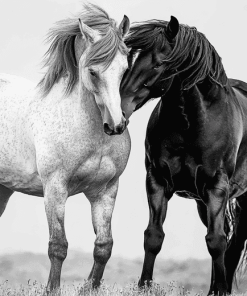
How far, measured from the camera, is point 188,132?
9.06 m

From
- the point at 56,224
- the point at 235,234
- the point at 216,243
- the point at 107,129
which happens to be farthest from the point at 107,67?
the point at 235,234

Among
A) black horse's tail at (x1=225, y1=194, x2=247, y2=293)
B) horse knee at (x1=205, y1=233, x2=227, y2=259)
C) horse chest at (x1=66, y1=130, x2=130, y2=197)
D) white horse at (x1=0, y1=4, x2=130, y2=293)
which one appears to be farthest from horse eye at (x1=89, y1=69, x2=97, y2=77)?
black horse's tail at (x1=225, y1=194, x2=247, y2=293)

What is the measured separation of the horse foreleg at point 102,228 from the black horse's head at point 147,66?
952mm

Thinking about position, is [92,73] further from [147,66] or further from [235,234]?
[235,234]

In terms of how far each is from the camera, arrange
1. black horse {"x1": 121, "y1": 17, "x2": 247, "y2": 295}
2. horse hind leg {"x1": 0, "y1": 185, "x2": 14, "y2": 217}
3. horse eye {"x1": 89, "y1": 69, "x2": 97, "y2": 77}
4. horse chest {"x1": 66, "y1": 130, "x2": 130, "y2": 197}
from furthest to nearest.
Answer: horse hind leg {"x1": 0, "y1": 185, "x2": 14, "y2": 217}, horse chest {"x1": 66, "y1": 130, "x2": 130, "y2": 197}, black horse {"x1": 121, "y1": 17, "x2": 247, "y2": 295}, horse eye {"x1": 89, "y1": 69, "x2": 97, "y2": 77}

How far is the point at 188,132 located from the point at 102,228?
3.86 ft

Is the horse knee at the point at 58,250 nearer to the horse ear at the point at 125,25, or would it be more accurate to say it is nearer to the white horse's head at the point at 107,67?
the white horse's head at the point at 107,67

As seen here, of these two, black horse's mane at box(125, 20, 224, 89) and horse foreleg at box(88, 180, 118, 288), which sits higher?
black horse's mane at box(125, 20, 224, 89)

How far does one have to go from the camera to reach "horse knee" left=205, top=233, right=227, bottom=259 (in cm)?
899

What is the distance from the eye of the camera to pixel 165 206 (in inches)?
361

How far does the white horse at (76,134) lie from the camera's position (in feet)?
28.5

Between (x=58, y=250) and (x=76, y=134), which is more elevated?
(x=76, y=134)

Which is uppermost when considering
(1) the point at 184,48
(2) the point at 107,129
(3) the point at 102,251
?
(1) the point at 184,48

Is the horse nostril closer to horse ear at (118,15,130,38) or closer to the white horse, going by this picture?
the white horse
